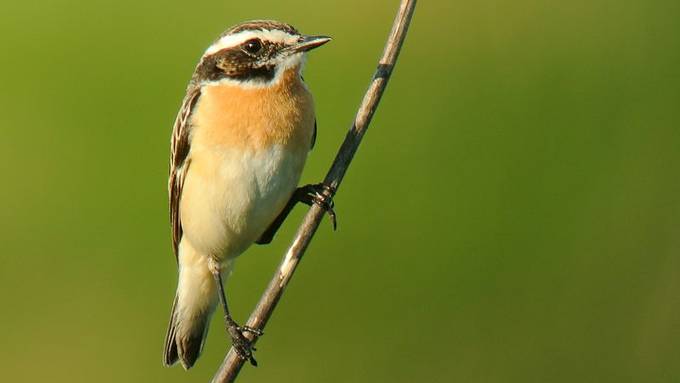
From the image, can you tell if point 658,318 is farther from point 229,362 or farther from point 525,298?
point 229,362

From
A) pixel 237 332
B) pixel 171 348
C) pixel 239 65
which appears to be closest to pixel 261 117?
pixel 239 65

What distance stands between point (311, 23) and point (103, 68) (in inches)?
52.1

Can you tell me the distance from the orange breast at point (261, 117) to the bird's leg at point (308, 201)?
176 millimetres

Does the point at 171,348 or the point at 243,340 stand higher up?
the point at 243,340

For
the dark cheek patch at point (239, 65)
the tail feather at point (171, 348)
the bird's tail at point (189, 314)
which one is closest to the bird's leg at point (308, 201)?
the bird's tail at point (189, 314)

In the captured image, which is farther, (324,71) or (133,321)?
(324,71)

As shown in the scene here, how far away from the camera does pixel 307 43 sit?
16.1 feet

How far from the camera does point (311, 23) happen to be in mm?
8664

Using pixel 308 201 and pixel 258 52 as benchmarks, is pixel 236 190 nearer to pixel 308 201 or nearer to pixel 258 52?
pixel 308 201

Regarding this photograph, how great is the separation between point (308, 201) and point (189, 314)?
3.25 feet

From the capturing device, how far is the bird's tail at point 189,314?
221 inches

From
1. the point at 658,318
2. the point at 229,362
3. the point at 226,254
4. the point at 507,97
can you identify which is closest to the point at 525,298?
the point at 658,318

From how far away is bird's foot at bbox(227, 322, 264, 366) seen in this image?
165 inches

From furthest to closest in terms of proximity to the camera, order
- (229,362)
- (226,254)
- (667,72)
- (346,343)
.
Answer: (667,72), (346,343), (226,254), (229,362)
